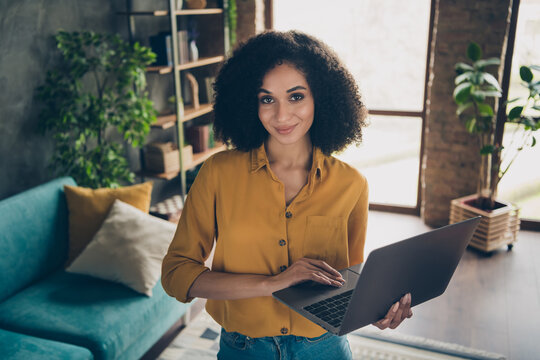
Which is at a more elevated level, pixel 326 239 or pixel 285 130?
pixel 285 130

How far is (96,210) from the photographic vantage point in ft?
8.74

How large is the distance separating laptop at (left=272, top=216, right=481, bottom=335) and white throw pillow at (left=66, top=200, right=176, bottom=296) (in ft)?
4.63

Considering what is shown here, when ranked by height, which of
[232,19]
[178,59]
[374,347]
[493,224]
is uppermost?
[232,19]

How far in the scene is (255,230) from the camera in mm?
1269

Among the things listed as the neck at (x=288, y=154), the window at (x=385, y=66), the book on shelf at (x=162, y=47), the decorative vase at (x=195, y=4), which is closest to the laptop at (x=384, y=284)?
the neck at (x=288, y=154)

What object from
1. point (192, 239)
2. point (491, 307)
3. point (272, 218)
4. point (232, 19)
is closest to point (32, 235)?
point (192, 239)

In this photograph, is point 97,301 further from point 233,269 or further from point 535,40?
point 535,40

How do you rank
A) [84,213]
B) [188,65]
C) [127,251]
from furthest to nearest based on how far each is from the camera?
1. [188,65]
2. [84,213]
3. [127,251]

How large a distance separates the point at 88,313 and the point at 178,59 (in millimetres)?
2378

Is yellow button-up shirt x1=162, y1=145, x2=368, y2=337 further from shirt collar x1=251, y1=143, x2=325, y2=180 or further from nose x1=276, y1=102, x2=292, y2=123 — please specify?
nose x1=276, y1=102, x2=292, y2=123

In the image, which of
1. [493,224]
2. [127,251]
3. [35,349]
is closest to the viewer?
[35,349]

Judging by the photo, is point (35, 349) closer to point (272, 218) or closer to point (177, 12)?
point (272, 218)

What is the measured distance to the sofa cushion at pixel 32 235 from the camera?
A: 2.37 metres

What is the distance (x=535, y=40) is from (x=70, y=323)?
12.6 feet
